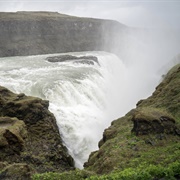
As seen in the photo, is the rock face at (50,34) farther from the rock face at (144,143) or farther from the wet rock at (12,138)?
the rock face at (144,143)

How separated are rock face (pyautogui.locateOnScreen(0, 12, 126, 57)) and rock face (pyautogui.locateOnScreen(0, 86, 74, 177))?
157 ft

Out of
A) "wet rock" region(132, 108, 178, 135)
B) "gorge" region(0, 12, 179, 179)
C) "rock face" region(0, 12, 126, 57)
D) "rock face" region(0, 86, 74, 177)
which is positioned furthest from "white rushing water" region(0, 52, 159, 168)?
"rock face" region(0, 12, 126, 57)

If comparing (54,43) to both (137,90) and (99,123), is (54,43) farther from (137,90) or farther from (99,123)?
(99,123)

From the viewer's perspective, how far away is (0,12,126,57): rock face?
66.1m

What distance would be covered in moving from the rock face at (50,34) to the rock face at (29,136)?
47.8m

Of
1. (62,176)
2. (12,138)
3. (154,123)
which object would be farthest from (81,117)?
(62,176)

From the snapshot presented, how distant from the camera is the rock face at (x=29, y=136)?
1114 centimetres

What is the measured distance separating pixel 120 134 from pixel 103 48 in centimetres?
7868

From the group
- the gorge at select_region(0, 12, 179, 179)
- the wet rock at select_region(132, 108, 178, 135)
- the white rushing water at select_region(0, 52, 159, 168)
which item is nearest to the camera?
the gorge at select_region(0, 12, 179, 179)

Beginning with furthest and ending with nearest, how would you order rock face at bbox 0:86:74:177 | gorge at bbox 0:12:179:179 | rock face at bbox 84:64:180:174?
rock face at bbox 0:86:74:177 → gorge at bbox 0:12:179:179 → rock face at bbox 84:64:180:174

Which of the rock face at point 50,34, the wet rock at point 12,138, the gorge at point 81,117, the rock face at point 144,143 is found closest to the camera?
the rock face at point 144,143

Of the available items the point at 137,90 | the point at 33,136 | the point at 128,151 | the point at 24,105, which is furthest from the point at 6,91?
the point at 137,90

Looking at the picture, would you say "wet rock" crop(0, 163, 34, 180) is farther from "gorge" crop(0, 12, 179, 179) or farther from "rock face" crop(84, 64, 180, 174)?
"rock face" crop(84, 64, 180, 174)

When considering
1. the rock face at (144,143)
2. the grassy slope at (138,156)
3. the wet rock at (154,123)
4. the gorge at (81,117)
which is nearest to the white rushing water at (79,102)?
the gorge at (81,117)
